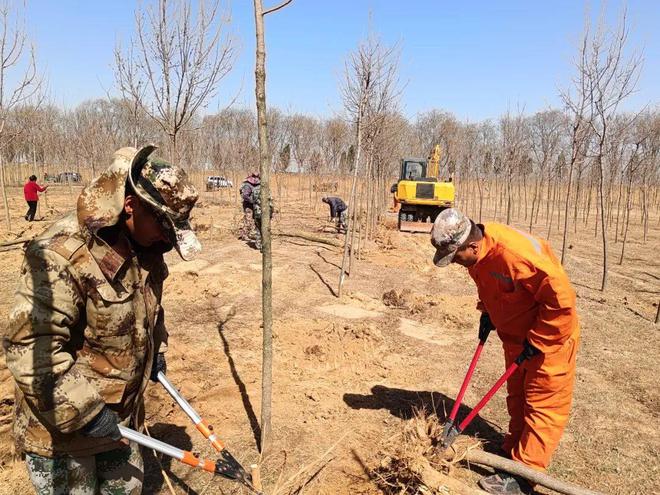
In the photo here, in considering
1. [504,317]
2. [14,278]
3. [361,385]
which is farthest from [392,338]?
[14,278]

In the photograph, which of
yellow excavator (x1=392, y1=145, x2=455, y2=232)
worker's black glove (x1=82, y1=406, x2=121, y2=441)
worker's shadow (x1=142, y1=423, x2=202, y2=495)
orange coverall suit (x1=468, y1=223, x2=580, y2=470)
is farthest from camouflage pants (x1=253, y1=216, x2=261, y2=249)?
worker's black glove (x1=82, y1=406, x2=121, y2=441)

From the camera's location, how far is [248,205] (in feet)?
37.1

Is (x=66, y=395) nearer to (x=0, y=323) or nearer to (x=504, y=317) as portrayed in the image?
(x=504, y=317)

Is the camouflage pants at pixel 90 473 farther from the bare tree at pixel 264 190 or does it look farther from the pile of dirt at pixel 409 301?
the pile of dirt at pixel 409 301

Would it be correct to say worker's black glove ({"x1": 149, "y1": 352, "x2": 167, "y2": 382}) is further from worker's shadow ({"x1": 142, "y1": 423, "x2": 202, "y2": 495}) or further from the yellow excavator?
the yellow excavator

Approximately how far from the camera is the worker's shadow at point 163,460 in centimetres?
284

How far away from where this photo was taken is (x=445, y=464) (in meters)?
2.91

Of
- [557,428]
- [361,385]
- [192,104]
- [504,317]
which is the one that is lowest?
[361,385]

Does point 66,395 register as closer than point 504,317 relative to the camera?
Yes

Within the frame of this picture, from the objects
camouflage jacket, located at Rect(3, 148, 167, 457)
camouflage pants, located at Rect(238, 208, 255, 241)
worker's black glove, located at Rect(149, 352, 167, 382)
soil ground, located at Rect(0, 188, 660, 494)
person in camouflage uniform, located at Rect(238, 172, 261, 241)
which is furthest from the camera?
camouflage pants, located at Rect(238, 208, 255, 241)

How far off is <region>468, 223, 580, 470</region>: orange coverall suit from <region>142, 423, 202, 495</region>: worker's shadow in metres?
2.28

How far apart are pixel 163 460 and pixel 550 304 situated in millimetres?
2811

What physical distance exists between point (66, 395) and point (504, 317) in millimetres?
2668

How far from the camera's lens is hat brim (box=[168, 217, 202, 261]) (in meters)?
1.76
